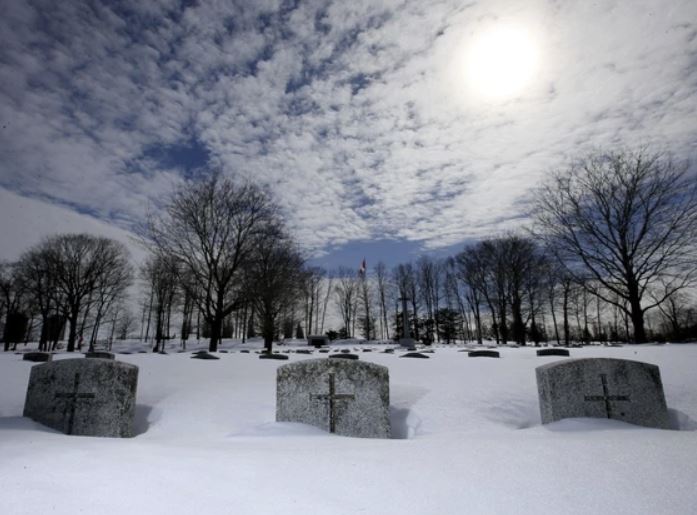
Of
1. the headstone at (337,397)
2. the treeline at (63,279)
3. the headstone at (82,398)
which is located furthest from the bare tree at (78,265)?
the headstone at (337,397)

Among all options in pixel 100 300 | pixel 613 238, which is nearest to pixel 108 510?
pixel 613 238

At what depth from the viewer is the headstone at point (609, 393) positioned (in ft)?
16.0

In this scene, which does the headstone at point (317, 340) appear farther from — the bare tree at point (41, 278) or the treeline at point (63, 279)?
the bare tree at point (41, 278)

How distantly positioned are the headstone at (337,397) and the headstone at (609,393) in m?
2.49

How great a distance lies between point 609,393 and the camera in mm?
4930

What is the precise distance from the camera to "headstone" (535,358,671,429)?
488cm

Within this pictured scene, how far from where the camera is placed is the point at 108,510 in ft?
6.44

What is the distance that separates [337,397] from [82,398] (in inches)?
145

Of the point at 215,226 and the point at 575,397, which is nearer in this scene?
the point at 575,397

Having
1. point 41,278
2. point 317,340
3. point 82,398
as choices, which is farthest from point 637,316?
point 41,278

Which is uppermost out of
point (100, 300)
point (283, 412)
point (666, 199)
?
point (666, 199)

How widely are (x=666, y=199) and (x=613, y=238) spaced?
7.93 feet

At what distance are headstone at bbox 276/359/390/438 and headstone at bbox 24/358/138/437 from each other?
7.63ft

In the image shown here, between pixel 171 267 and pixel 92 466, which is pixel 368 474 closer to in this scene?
pixel 92 466
